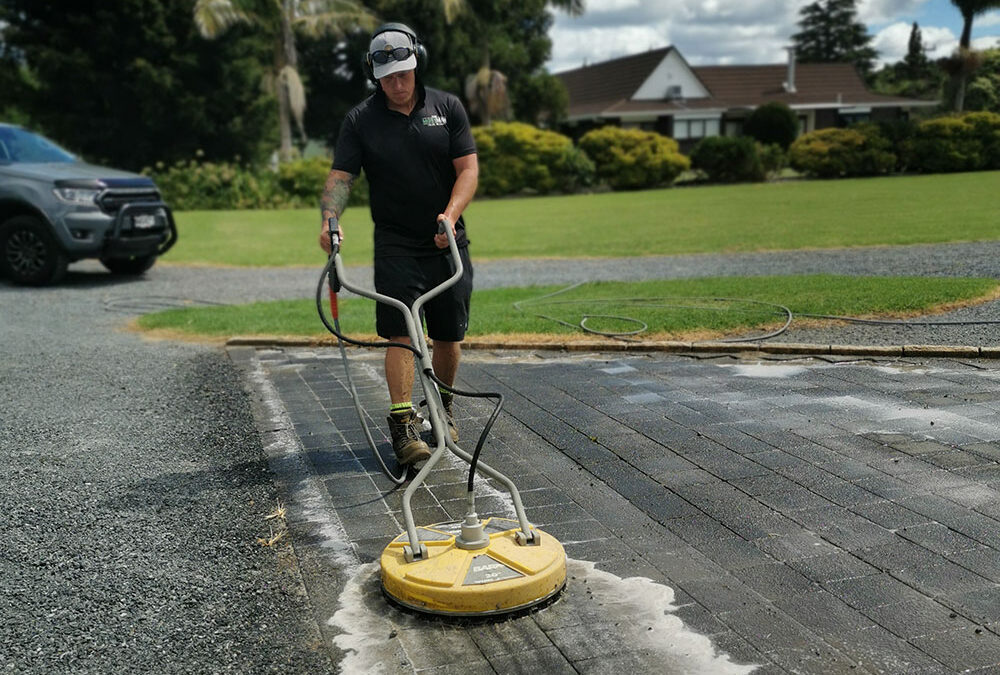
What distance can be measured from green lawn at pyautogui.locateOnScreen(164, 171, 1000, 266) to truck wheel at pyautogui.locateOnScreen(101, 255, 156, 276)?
226cm

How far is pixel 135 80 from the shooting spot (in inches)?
1441

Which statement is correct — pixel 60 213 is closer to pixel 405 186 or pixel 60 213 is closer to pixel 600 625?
pixel 405 186

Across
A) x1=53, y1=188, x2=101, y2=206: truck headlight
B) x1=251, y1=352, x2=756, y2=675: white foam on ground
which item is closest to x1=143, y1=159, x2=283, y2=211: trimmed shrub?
x1=53, y1=188, x2=101, y2=206: truck headlight

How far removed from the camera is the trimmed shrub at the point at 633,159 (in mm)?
37938

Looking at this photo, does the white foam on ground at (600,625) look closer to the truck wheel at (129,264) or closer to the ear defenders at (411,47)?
the ear defenders at (411,47)

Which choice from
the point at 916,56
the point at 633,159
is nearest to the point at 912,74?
the point at 916,56

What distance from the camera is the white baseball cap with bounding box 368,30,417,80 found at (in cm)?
468

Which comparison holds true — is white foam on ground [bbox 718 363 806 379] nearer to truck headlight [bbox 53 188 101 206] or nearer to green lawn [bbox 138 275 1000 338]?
green lawn [bbox 138 275 1000 338]

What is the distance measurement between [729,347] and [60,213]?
9296 mm

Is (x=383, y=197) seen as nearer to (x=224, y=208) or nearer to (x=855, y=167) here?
(x=224, y=208)

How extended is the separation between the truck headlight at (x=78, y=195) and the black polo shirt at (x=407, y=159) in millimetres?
9055

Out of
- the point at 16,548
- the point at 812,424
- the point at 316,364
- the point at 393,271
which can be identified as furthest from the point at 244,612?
the point at 316,364

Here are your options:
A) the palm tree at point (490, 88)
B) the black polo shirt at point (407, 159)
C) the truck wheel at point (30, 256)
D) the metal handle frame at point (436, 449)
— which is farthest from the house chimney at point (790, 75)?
the metal handle frame at point (436, 449)

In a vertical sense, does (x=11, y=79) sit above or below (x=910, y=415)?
above
